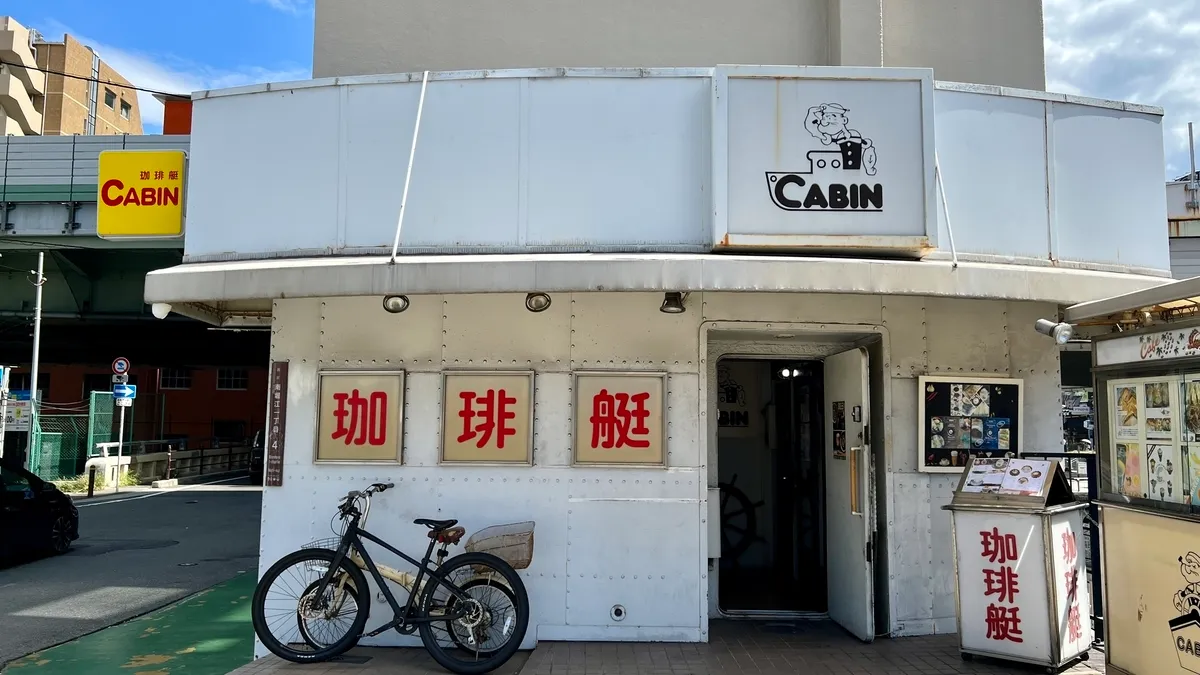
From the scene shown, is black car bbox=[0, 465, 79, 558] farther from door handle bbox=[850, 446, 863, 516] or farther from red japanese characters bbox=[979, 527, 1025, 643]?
red japanese characters bbox=[979, 527, 1025, 643]

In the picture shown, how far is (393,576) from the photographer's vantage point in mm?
6000

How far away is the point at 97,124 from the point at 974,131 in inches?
2320

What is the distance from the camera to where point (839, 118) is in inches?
236

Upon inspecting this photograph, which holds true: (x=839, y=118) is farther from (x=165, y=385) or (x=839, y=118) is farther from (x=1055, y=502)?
(x=165, y=385)

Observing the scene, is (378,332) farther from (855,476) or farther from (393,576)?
(855,476)

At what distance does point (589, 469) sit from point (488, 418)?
89cm

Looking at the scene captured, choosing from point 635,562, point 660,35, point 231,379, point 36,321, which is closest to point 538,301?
point 635,562

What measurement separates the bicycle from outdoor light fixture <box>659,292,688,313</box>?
7.33 ft

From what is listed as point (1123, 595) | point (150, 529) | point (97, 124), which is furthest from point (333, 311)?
point (97, 124)

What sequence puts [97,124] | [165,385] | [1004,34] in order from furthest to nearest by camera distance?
1. [97,124]
2. [165,385]
3. [1004,34]

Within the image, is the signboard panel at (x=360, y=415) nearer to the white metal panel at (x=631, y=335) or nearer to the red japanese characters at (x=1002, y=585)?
the white metal panel at (x=631, y=335)

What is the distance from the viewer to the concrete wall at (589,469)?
6.22 metres

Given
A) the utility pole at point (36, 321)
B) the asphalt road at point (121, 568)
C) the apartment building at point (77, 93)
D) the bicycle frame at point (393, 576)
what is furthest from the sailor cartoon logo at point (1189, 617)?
the apartment building at point (77, 93)

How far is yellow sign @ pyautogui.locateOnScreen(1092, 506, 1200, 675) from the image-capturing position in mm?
4453
